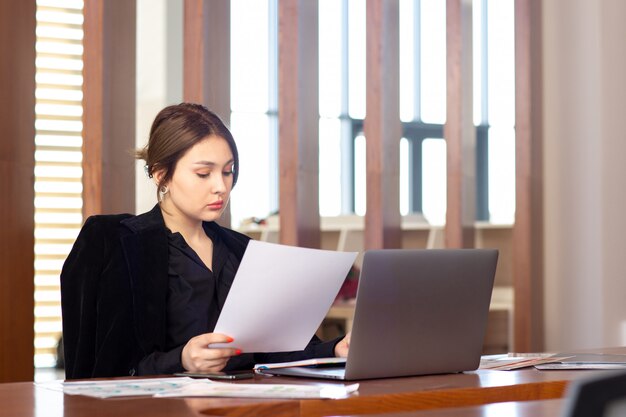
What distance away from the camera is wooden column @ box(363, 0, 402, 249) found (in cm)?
396

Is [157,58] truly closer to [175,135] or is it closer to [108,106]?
[108,106]

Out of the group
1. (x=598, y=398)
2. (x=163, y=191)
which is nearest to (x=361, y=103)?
(x=163, y=191)

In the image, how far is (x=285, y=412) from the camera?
4.11 feet

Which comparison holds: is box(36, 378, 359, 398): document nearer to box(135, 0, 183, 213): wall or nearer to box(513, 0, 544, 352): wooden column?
box(513, 0, 544, 352): wooden column

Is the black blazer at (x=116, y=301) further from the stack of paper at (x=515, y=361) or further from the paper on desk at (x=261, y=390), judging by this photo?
the paper on desk at (x=261, y=390)

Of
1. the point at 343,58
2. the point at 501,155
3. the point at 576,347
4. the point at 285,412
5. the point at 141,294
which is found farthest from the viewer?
the point at 501,155

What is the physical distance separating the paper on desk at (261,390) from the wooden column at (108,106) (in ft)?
5.45

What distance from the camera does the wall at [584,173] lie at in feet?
13.9

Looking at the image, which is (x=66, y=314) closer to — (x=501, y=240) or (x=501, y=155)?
(x=501, y=240)

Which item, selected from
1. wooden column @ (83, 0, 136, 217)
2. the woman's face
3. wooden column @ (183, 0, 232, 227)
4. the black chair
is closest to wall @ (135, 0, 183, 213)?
wooden column @ (183, 0, 232, 227)

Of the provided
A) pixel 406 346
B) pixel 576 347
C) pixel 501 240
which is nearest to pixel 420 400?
pixel 406 346

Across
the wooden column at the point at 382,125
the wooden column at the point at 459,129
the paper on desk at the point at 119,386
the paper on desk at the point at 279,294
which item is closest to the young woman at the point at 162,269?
the paper on desk at the point at 279,294

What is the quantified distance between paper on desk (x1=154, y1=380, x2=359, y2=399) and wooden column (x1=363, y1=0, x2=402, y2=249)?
8.34ft

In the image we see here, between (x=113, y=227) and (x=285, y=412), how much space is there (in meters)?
0.91
